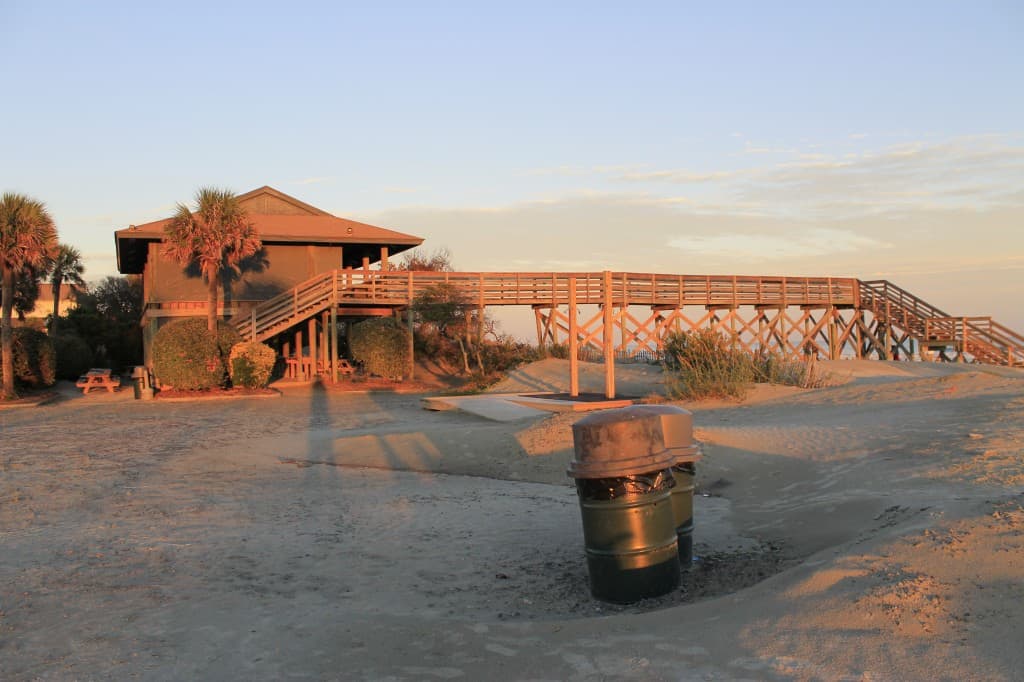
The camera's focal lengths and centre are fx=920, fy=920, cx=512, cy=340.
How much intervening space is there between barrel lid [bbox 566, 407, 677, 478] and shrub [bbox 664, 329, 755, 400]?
1213 cm

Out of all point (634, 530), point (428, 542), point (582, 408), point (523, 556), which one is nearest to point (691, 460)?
point (634, 530)

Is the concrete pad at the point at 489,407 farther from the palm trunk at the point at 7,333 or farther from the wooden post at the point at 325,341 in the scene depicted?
the palm trunk at the point at 7,333

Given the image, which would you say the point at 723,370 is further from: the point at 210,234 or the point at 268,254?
the point at 268,254

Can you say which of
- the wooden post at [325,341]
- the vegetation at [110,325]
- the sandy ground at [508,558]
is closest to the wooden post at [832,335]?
the wooden post at [325,341]

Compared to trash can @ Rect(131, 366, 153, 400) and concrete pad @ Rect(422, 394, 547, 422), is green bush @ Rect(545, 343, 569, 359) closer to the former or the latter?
concrete pad @ Rect(422, 394, 547, 422)

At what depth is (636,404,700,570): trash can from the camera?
7297mm

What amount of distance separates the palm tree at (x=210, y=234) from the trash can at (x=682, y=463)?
2343 centimetres

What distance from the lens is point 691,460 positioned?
734 centimetres

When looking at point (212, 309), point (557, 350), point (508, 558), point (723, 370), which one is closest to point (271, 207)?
point (212, 309)

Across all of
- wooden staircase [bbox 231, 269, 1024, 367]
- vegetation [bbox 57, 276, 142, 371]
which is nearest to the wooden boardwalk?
wooden staircase [bbox 231, 269, 1024, 367]

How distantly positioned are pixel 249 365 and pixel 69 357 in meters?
11.2

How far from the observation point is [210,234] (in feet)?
94.5

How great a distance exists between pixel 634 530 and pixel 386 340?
25.5m

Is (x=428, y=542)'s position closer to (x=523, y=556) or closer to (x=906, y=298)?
(x=523, y=556)
